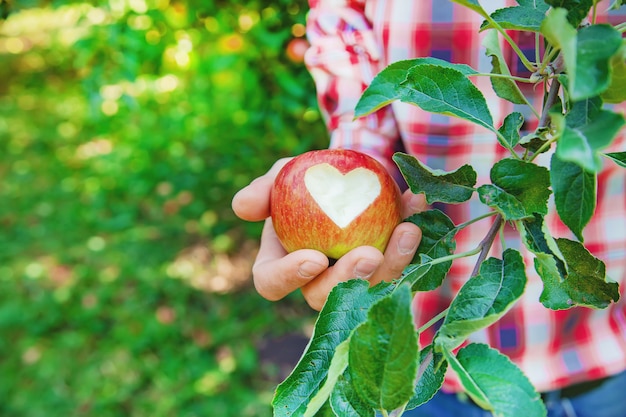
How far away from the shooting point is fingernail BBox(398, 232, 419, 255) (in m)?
0.60

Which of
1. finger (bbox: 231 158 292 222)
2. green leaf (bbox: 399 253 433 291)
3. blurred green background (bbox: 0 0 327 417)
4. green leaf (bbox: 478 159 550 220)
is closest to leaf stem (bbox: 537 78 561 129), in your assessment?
green leaf (bbox: 478 159 550 220)

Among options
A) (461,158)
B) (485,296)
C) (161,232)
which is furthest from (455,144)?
(161,232)

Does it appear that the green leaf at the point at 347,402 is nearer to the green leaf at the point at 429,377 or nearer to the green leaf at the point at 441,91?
the green leaf at the point at 429,377

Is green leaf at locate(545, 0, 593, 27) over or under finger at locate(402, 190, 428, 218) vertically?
over

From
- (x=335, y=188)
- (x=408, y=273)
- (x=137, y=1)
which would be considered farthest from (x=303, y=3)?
(x=408, y=273)

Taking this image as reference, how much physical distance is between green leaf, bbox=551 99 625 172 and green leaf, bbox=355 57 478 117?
15 centimetres

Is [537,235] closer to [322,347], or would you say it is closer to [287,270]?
[322,347]

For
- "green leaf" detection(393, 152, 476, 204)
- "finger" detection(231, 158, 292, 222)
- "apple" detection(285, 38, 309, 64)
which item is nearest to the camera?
"green leaf" detection(393, 152, 476, 204)

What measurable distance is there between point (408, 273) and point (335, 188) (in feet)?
0.89

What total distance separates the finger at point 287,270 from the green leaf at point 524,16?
32 centimetres

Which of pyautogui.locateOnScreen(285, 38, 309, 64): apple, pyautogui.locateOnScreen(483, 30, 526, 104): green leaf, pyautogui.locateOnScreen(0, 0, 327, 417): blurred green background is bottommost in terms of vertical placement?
pyautogui.locateOnScreen(0, 0, 327, 417): blurred green background

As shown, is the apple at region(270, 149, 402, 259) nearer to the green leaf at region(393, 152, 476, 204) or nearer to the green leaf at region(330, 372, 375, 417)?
the green leaf at region(393, 152, 476, 204)

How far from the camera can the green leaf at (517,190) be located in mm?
430

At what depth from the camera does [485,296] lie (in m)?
0.42
